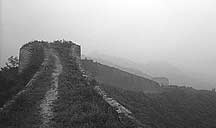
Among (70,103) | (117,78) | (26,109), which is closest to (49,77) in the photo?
(26,109)

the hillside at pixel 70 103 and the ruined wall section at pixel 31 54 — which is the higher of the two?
the ruined wall section at pixel 31 54

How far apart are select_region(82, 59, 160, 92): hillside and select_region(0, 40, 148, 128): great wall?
29.2ft

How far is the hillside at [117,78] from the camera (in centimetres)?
3167


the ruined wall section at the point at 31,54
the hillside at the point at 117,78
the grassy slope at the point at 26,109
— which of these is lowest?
the grassy slope at the point at 26,109

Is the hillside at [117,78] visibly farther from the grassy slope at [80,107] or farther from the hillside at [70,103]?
the grassy slope at [80,107]

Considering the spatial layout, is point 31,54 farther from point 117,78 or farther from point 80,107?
point 117,78

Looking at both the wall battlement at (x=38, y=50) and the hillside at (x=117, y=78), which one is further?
the hillside at (x=117, y=78)

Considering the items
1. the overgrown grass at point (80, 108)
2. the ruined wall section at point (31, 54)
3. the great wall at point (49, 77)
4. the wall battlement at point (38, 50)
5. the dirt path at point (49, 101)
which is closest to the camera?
the overgrown grass at point (80, 108)

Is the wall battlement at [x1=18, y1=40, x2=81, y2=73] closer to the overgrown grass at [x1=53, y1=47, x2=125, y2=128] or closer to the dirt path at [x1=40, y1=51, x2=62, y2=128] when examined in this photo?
the dirt path at [x1=40, y1=51, x2=62, y2=128]

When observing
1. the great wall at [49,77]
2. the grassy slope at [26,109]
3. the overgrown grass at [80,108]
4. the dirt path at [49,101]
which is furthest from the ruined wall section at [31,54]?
the grassy slope at [26,109]

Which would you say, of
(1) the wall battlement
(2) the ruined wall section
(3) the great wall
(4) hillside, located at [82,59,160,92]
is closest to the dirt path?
(3) the great wall

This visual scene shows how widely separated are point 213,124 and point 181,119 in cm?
262

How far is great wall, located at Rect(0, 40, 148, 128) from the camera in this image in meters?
10.1

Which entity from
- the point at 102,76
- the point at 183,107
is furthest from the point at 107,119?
the point at 102,76
